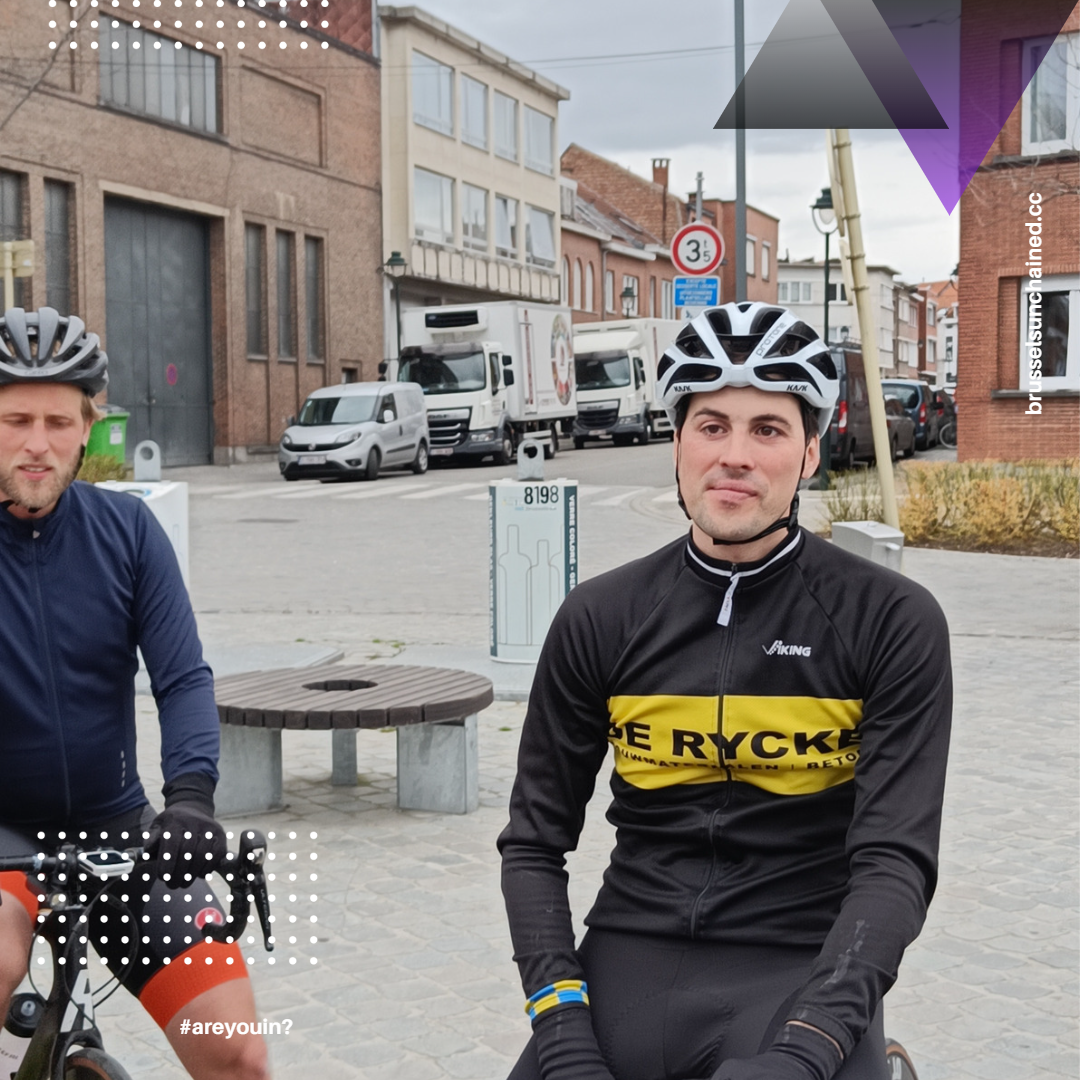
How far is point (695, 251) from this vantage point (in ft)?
59.7

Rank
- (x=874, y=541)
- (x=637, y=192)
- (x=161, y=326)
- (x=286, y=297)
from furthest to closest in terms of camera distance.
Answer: (x=637, y=192), (x=286, y=297), (x=161, y=326), (x=874, y=541)

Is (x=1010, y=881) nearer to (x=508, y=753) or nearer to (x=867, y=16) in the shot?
(x=508, y=753)

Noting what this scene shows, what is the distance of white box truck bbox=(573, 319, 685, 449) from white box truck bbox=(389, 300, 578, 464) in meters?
4.69

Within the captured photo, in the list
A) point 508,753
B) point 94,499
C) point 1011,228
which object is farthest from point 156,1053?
point 1011,228

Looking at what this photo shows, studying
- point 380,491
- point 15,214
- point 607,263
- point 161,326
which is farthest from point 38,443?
point 607,263

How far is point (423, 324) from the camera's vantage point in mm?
36688

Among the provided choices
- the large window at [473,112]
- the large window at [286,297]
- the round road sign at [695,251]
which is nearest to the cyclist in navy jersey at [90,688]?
the round road sign at [695,251]

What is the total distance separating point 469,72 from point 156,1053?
49793mm

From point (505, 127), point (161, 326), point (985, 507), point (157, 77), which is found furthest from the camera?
point (505, 127)

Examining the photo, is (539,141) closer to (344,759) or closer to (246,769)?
(344,759)

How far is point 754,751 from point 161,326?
119 feet

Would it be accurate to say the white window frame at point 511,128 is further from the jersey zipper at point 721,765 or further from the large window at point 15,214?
the jersey zipper at point 721,765

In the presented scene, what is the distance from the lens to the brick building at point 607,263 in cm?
6300

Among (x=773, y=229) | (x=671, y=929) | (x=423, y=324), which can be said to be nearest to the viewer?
(x=671, y=929)
